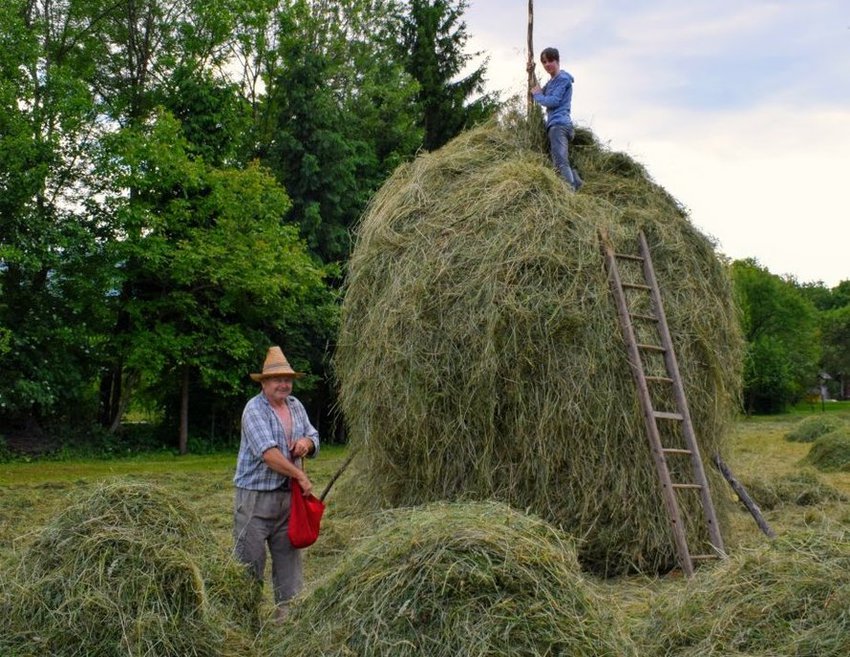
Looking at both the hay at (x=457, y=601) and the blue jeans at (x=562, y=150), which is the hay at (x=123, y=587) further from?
the blue jeans at (x=562, y=150)

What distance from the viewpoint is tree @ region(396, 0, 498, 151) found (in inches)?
1394

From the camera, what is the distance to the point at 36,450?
2336 centimetres

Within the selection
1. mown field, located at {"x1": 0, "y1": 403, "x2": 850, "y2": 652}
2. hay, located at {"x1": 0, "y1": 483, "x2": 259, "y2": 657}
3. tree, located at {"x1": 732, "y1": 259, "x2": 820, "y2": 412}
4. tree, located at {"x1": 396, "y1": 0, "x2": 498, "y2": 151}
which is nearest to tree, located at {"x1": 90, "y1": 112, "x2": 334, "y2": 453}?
mown field, located at {"x1": 0, "y1": 403, "x2": 850, "y2": 652}

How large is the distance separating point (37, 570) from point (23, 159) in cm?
1868

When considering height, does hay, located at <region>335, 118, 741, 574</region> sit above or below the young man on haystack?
below

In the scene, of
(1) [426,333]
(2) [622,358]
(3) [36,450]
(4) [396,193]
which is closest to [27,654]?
(1) [426,333]

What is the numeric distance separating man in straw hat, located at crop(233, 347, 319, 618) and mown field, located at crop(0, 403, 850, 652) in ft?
1.34

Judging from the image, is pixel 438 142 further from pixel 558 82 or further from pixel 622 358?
pixel 622 358

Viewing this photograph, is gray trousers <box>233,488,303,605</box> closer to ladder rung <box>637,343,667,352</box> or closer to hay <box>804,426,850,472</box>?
ladder rung <box>637,343,667,352</box>

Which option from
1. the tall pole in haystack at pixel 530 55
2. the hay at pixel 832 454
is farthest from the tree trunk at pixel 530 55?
the hay at pixel 832 454

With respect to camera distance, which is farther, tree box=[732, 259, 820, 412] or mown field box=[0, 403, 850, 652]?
tree box=[732, 259, 820, 412]

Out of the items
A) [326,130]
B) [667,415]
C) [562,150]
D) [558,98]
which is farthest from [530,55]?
[326,130]

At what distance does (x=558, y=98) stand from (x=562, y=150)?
567 millimetres

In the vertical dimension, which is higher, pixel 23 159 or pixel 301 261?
pixel 23 159
